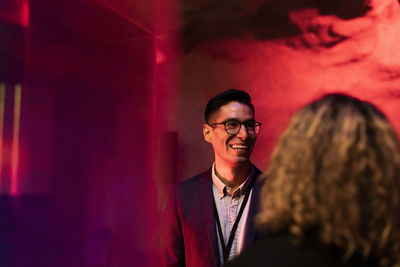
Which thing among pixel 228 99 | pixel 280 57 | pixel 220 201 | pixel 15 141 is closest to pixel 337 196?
pixel 220 201

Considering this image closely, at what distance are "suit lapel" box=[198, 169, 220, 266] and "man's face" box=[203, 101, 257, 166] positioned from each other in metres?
0.16

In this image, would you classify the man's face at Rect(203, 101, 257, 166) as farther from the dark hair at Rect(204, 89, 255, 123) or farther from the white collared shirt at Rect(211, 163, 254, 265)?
the white collared shirt at Rect(211, 163, 254, 265)

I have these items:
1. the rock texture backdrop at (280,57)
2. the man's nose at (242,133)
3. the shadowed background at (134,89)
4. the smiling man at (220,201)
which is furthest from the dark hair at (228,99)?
the shadowed background at (134,89)

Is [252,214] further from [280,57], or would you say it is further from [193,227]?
[280,57]

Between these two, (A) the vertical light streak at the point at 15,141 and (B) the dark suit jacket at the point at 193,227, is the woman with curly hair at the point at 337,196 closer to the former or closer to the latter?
(B) the dark suit jacket at the point at 193,227

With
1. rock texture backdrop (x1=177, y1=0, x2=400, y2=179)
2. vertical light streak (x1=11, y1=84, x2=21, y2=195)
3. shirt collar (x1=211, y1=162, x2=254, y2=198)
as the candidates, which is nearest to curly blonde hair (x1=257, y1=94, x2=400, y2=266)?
shirt collar (x1=211, y1=162, x2=254, y2=198)

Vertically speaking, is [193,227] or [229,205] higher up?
[229,205]

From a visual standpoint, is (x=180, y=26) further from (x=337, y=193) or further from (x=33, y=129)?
(x=337, y=193)

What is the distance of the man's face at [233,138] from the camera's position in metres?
2.37

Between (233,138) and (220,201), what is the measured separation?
375 millimetres

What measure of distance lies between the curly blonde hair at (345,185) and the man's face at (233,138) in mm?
1240

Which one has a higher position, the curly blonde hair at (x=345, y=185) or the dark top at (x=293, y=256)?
the curly blonde hair at (x=345, y=185)

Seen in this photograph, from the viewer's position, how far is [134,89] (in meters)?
3.72

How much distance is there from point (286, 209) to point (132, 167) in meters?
2.74
